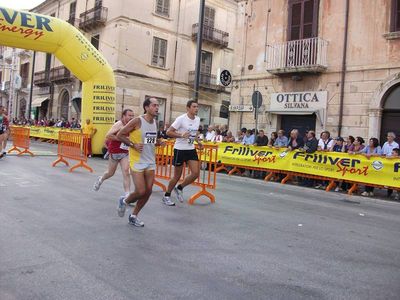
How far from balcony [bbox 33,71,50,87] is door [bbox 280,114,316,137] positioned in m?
24.6

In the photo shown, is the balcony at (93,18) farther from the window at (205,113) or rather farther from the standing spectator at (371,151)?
the standing spectator at (371,151)

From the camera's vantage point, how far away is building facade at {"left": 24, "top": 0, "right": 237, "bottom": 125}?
28.0 metres

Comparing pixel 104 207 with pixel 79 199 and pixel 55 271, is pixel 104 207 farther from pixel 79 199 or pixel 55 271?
pixel 55 271

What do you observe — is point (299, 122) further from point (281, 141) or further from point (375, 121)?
point (281, 141)

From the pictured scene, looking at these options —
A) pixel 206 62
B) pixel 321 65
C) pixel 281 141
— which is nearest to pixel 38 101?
pixel 206 62

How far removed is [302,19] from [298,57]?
1.62 metres

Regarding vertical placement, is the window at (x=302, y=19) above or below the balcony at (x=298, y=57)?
above

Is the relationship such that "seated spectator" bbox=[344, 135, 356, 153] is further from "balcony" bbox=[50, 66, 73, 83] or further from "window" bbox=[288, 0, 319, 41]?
"balcony" bbox=[50, 66, 73, 83]

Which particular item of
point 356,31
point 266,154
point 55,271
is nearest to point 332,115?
point 356,31

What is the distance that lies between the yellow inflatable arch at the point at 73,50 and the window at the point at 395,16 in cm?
1051

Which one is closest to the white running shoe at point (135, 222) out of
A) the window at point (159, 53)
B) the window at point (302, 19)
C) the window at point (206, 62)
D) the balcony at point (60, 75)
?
the window at point (302, 19)

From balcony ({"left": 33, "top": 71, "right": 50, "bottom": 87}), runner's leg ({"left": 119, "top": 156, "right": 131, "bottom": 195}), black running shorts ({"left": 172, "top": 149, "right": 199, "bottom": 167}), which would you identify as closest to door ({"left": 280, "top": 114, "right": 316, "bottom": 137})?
black running shorts ({"left": 172, "top": 149, "right": 199, "bottom": 167})

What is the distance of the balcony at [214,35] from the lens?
3158 cm

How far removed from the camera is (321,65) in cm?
1627
